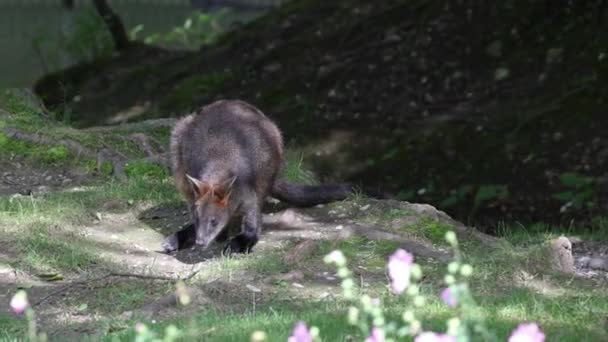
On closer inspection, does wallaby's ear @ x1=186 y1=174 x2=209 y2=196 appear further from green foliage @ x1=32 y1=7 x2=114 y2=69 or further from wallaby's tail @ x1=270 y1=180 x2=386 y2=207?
green foliage @ x1=32 y1=7 x2=114 y2=69

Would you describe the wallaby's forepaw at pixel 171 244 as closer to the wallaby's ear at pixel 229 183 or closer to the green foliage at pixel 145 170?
the wallaby's ear at pixel 229 183

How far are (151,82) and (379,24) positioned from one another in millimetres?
3187

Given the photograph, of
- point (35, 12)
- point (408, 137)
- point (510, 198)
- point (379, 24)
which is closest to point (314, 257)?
point (510, 198)

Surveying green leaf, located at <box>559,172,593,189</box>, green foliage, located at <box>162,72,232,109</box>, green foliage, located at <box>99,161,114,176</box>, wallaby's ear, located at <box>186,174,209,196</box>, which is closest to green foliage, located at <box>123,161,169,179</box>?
green foliage, located at <box>99,161,114,176</box>

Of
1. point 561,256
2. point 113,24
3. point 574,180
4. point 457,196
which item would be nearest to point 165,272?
point 561,256

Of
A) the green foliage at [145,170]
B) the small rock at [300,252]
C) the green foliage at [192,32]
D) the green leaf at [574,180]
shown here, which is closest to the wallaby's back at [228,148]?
the small rock at [300,252]

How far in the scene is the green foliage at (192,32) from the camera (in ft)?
58.1

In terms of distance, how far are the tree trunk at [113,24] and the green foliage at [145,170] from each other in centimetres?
809

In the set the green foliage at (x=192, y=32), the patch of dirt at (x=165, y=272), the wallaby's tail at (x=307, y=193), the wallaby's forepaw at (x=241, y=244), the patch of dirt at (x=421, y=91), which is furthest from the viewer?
the green foliage at (x=192, y=32)

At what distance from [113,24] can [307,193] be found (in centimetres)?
919

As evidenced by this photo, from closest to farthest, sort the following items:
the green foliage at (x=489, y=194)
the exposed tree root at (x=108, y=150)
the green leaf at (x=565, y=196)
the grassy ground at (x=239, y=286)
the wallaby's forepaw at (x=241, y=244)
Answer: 1. the grassy ground at (x=239, y=286)
2. the wallaby's forepaw at (x=241, y=244)
3. the exposed tree root at (x=108, y=150)
4. the green leaf at (x=565, y=196)
5. the green foliage at (x=489, y=194)

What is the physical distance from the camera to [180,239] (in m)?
6.93

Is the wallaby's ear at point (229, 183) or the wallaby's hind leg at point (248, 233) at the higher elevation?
the wallaby's ear at point (229, 183)

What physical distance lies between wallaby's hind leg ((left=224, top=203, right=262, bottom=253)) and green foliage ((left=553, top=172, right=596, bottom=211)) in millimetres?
3696
